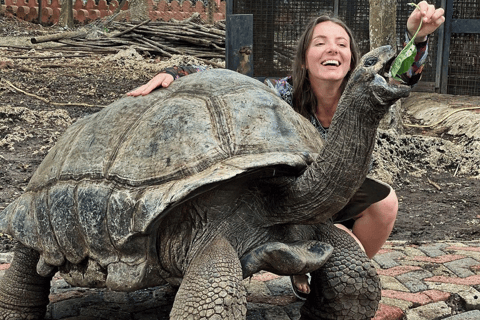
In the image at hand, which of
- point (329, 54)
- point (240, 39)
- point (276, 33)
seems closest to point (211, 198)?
point (329, 54)

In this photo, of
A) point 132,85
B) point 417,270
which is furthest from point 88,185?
point 132,85

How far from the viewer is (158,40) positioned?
1348 centimetres

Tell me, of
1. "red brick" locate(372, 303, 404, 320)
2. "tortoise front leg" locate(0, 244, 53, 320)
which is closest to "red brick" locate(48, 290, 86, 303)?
"tortoise front leg" locate(0, 244, 53, 320)

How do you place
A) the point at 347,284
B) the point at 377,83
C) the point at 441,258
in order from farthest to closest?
the point at 441,258, the point at 347,284, the point at 377,83

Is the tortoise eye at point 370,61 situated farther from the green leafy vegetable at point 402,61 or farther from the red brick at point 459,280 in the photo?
the red brick at point 459,280

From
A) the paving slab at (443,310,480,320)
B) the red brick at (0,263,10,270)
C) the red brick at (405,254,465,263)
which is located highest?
the paving slab at (443,310,480,320)

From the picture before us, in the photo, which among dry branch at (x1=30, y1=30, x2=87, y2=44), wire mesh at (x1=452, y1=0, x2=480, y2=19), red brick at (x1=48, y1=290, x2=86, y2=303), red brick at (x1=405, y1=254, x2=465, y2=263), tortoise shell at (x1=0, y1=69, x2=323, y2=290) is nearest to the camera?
tortoise shell at (x1=0, y1=69, x2=323, y2=290)

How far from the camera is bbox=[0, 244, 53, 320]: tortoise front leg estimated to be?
3.40 meters

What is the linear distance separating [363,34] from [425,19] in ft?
22.6

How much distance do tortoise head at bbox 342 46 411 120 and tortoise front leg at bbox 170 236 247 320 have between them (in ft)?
2.66

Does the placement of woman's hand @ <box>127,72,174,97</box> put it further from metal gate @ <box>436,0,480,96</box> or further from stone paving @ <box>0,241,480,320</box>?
metal gate @ <box>436,0,480,96</box>

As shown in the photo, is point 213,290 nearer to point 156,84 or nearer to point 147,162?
point 147,162

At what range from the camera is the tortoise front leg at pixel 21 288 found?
340cm

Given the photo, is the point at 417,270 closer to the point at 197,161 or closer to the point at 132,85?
the point at 197,161
